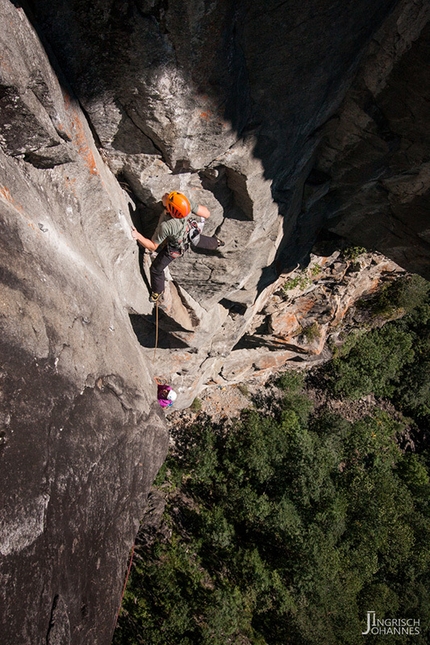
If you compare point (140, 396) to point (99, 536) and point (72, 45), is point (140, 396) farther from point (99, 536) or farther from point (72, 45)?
point (72, 45)

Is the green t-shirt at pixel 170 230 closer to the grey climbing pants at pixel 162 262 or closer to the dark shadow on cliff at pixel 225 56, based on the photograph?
the grey climbing pants at pixel 162 262

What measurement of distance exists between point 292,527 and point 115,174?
9.05 m

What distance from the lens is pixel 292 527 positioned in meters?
9.63

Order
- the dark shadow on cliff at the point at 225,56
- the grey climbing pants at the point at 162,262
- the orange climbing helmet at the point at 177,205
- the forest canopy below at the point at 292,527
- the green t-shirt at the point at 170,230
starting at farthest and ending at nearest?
the forest canopy below at the point at 292,527 → the grey climbing pants at the point at 162,262 → the green t-shirt at the point at 170,230 → the orange climbing helmet at the point at 177,205 → the dark shadow on cliff at the point at 225,56

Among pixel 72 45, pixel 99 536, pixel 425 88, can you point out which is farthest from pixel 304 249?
pixel 99 536

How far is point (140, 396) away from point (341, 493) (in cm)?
879

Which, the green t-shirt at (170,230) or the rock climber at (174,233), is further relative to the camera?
the green t-shirt at (170,230)

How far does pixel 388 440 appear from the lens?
11789 millimetres

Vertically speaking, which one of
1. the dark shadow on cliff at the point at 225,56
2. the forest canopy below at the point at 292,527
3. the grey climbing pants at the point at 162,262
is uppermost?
the dark shadow on cliff at the point at 225,56

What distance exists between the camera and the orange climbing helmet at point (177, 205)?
3.97 metres

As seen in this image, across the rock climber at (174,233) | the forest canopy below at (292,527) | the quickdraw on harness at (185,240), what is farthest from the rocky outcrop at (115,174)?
the forest canopy below at (292,527)

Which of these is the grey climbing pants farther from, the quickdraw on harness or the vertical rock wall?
the vertical rock wall

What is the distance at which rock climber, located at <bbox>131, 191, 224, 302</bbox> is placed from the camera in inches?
158

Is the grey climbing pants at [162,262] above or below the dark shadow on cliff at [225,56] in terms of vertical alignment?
below
